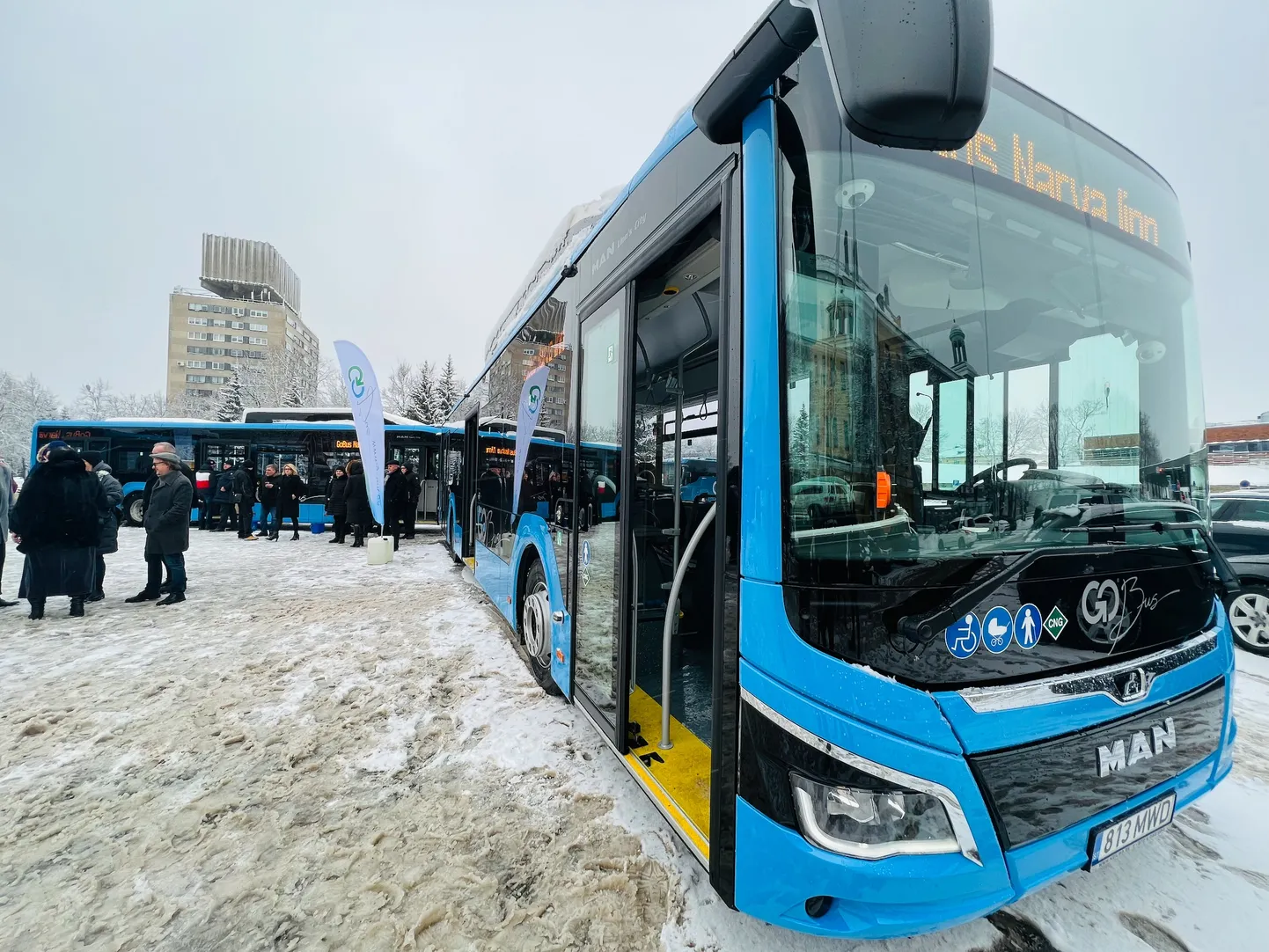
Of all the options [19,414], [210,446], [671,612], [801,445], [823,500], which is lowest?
[671,612]

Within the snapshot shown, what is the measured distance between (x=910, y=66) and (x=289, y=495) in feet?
48.1

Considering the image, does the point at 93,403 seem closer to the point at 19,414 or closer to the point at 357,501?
the point at 19,414

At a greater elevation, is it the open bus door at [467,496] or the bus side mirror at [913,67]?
the bus side mirror at [913,67]

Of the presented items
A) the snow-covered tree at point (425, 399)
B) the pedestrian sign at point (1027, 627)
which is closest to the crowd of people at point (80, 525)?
the pedestrian sign at point (1027, 627)

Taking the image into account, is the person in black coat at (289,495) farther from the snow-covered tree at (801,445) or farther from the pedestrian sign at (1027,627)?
the pedestrian sign at (1027,627)

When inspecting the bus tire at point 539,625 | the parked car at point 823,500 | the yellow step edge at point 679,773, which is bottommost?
the yellow step edge at point 679,773

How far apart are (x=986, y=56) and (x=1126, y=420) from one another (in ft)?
5.13

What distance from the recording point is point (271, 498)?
42.6ft

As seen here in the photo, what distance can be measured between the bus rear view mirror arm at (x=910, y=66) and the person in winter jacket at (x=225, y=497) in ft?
51.5

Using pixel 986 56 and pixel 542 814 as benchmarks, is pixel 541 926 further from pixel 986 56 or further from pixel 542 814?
pixel 986 56

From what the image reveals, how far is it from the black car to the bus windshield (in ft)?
16.0

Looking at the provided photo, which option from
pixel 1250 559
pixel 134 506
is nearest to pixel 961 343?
pixel 1250 559

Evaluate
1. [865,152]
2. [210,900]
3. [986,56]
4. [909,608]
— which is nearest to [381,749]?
[210,900]

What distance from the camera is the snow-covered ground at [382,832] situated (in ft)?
6.66
